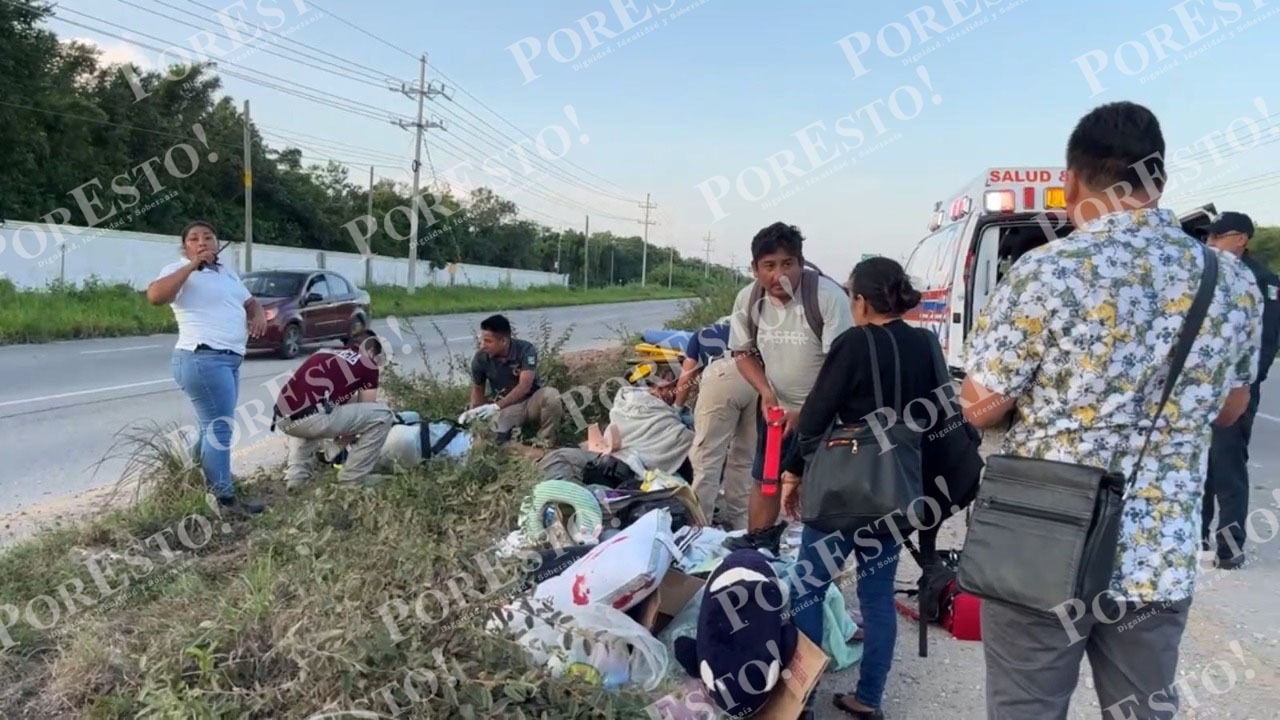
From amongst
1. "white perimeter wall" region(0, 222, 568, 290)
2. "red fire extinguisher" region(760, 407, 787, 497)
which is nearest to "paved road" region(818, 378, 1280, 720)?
"red fire extinguisher" region(760, 407, 787, 497)

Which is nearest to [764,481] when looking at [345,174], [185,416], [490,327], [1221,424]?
[1221,424]

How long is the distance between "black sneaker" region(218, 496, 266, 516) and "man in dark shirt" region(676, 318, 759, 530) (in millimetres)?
2466

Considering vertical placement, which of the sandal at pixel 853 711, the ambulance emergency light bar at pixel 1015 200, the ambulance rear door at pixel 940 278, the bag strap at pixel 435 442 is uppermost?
the ambulance emergency light bar at pixel 1015 200

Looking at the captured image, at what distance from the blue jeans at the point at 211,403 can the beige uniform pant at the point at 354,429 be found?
1.07 ft

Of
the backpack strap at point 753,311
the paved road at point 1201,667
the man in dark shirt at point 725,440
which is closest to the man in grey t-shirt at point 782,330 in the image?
the backpack strap at point 753,311

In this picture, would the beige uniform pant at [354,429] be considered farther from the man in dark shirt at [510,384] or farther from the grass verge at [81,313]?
the grass verge at [81,313]

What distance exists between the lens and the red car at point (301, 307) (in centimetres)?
1382

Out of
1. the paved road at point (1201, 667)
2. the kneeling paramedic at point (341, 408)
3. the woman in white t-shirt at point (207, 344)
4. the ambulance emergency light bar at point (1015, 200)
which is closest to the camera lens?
the paved road at point (1201, 667)

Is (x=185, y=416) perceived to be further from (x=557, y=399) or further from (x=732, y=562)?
(x=732, y=562)

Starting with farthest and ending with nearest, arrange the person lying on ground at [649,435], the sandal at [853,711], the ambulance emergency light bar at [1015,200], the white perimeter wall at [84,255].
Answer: the white perimeter wall at [84,255], the ambulance emergency light bar at [1015,200], the person lying on ground at [649,435], the sandal at [853,711]

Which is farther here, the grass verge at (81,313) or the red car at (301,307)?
the grass verge at (81,313)

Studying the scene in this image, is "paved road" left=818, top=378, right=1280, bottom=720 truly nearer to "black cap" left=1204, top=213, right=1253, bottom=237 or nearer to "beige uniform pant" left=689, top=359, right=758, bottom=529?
"beige uniform pant" left=689, top=359, right=758, bottom=529

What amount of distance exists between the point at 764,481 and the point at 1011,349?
2483mm

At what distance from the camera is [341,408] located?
4.96 meters
